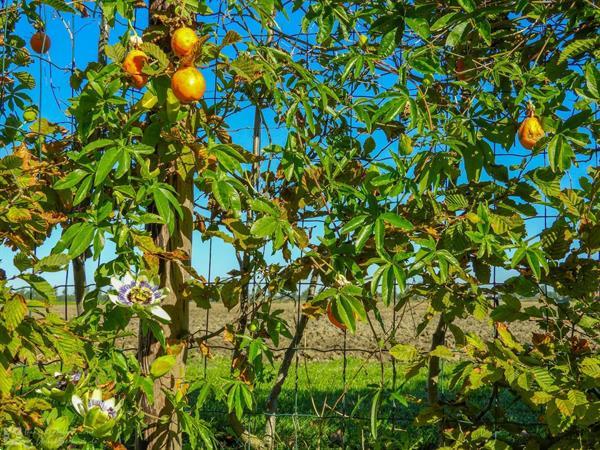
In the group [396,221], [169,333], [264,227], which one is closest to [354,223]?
[396,221]

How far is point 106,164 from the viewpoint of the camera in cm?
137

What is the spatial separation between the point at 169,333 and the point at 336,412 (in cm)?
59

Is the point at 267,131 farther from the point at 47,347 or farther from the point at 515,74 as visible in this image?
the point at 47,347

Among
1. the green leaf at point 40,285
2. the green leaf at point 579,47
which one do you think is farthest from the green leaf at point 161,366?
the green leaf at point 579,47

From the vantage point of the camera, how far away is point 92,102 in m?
1.46

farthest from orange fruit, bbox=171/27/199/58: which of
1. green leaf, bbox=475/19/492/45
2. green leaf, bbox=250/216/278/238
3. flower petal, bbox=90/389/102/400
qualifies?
flower petal, bbox=90/389/102/400

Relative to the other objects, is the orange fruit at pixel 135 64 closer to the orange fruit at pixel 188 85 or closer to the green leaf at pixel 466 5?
the orange fruit at pixel 188 85

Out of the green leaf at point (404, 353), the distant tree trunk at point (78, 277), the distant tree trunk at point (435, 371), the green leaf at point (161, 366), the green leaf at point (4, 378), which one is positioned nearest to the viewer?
the green leaf at point (4, 378)

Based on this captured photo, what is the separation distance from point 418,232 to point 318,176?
308 millimetres

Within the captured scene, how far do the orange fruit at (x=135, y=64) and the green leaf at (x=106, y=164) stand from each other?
0.70 feet

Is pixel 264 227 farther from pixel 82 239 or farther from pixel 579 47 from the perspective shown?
pixel 579 47

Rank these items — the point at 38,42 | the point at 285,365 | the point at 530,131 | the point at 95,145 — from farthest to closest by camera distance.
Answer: the point at 38,42
the point at 285,365
the point at 530,131
the point at 95,145

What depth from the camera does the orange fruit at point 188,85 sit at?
137 centimetres

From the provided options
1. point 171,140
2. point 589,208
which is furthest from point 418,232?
point 171,140
